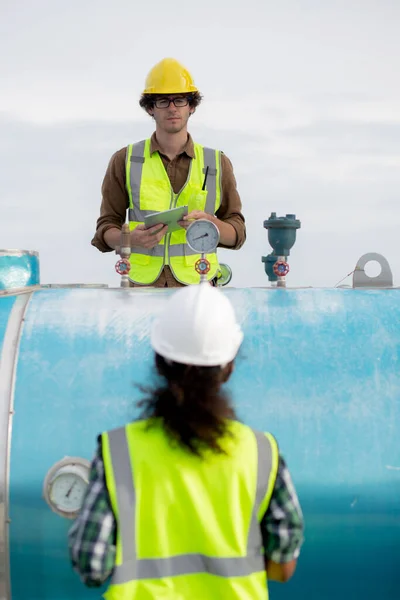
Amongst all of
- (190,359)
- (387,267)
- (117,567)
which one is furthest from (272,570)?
(387,267)

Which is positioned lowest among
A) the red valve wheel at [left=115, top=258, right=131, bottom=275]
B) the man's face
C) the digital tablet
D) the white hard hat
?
the white hard hat

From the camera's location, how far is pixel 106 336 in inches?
198

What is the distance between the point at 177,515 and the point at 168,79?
4.30 m

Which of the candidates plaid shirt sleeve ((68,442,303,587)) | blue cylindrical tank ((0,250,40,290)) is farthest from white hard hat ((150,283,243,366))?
blue cylindrical tank ((0,250,40,290))

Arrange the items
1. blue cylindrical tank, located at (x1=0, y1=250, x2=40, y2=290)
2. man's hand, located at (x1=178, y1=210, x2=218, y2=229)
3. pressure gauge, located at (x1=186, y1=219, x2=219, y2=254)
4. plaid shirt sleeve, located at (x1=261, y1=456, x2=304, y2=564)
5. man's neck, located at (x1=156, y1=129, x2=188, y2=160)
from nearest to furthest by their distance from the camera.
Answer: plaid shirt sleeve, located at (x1=261, y1=456, x2=304, y2=564), pressure gauge, located at (x1=186, y1=219, x2=219, y2=254), blue cylindrical tank, located at (x1=0, y1=250, x2=40, y2=290), man's hand, located at (x1=178, y1=210, x2=218, y2=229), man's neck, located at (x1=156, y1=129, x2=188, y2=160)

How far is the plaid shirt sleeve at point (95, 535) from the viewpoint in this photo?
107 inches

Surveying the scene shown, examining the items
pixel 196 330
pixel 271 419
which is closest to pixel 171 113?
pixel 271 419

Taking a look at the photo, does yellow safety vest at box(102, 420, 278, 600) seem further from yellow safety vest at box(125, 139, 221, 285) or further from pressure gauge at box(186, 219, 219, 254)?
yellow safety vest at box(125, 139, 221, 285)

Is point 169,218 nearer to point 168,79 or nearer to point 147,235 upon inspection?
point 147,235

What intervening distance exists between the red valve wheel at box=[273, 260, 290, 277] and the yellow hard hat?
147 centimetres

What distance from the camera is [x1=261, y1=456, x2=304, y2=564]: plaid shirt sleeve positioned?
9.33ft

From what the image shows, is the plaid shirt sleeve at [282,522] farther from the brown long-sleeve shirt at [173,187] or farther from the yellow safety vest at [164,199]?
the brown long-sleeve shirt at [173,187]

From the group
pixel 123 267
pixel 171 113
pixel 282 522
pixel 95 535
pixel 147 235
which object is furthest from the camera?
pixel 171 113

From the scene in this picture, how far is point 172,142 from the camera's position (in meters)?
6.43
